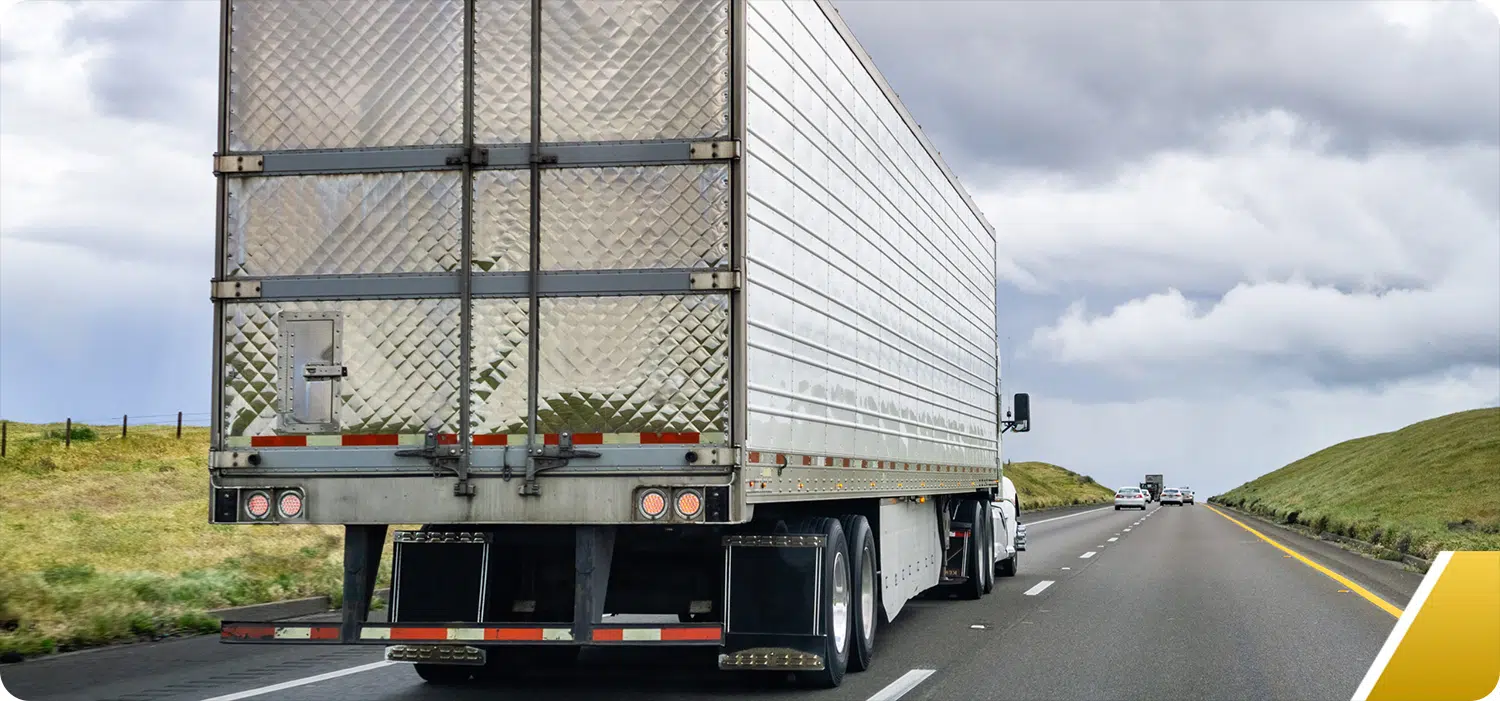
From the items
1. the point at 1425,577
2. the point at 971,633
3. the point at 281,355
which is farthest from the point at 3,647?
the point at 1425,577

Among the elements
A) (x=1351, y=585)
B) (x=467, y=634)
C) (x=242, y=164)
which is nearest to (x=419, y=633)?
(x=467, y=634)

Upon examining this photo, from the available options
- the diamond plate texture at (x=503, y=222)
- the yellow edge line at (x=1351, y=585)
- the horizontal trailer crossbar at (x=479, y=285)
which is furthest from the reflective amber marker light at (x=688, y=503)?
the yellow edge line at (x=1351, y=585)

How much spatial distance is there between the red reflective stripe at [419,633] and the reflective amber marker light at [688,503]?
1441mm

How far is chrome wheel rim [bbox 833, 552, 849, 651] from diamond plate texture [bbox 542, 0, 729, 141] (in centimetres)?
309

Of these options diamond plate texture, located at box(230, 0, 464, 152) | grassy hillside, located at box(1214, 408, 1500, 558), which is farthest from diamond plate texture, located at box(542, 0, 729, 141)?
grassy hillside, located at box(1214, 408, 1500, 558)

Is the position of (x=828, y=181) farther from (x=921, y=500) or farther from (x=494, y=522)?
(x=921, y=500)

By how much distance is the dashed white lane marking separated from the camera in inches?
681

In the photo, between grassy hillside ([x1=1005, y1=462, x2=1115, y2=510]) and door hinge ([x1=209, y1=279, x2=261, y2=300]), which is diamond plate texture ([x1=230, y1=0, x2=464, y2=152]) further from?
grassy hillside ([x1=1005, y1=462, x2=1115, y2=510])

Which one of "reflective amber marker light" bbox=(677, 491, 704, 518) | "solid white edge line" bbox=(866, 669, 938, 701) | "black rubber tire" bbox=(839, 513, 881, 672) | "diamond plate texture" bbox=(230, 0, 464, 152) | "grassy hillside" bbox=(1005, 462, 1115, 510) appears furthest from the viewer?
"grassy hillside" bbox=(1005, 462, 1115, 510)

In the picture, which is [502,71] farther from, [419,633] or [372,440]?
[419,633]

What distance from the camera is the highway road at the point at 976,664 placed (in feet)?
29.7

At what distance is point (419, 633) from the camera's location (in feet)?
24.8

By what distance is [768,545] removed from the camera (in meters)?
8.49

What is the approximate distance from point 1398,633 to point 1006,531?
7.12 meters
